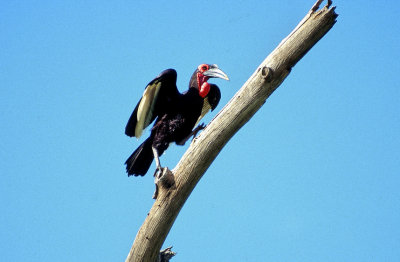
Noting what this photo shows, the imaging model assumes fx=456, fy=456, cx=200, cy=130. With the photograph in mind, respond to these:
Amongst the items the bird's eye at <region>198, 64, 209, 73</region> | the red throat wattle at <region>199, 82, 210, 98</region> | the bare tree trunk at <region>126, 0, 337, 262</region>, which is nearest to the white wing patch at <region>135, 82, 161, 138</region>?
the red throat wattle at <region>199, 82, 210, 98</region>

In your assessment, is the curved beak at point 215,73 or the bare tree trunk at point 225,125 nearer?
the bare tree trunk at point 225,125

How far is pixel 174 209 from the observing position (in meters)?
3.41

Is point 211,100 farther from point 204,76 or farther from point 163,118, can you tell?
point 163,118

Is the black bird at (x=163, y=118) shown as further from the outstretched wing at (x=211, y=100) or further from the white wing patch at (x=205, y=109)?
the white wing patch at (x=205, y=109)

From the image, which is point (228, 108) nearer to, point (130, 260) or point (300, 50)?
point (300, 50)

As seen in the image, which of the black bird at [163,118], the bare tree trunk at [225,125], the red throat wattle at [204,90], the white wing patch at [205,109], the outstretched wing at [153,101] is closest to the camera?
the bare tree trunk at [225,125]

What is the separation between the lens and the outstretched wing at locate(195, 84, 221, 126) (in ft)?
17.8

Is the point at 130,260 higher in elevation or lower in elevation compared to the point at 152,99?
lower

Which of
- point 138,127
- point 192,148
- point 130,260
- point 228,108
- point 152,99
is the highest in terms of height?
point 152,99

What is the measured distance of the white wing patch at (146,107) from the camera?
4.72 m

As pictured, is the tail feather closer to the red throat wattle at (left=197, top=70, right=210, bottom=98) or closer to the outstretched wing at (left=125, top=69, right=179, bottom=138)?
the outstretched wing at (left=125, top=69, right=179, bottom=138)

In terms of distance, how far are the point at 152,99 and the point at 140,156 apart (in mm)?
Result: 641

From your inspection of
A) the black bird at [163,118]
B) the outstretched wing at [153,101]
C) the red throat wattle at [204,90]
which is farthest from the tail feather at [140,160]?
the red throat wattle at [204,90]

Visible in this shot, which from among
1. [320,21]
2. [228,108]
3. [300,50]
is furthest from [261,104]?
[320,21]
